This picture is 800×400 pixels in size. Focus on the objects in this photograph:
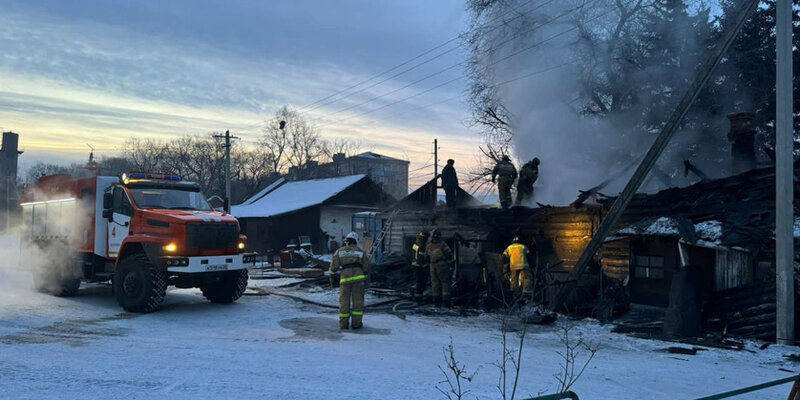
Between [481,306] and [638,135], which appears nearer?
[481,306]

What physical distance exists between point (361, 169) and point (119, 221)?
73.6 meters

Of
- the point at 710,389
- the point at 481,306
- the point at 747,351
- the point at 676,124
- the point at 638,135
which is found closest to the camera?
the point at 710,389

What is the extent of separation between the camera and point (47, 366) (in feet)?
22.0

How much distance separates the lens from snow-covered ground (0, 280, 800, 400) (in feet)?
19.2

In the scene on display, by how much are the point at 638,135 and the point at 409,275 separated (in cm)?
1234

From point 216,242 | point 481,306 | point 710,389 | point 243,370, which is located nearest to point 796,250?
point 710,389

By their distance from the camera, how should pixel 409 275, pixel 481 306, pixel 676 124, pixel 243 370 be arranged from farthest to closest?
pixel 409 275 < pixel 481 306 < pixel 676 124 < pixel 243 370

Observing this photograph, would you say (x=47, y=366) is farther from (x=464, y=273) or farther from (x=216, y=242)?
(x=464, y=273)

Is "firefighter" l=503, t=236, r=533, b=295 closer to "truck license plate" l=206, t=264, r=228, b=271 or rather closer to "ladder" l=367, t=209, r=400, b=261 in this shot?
"truck license plate" l=206, t=264, r=228, b=271

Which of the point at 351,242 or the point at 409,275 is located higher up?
the point at 351,242

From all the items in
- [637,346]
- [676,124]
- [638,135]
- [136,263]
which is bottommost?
[637,346]

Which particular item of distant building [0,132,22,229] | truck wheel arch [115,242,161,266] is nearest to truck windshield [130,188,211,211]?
truck wheel arch [115,242,161,266]

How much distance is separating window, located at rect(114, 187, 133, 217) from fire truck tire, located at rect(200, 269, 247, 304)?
237 centimetres

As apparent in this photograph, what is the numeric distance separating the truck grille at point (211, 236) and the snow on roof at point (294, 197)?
21.0 meters
